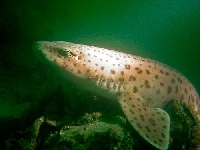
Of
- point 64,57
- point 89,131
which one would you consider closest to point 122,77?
point 64,57

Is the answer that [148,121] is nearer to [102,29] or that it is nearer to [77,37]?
[77,37]

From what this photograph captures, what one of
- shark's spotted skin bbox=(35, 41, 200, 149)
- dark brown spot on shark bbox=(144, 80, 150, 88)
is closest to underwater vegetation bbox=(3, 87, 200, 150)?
shark's spotted skin bbox=(35, 41, 200, 149)

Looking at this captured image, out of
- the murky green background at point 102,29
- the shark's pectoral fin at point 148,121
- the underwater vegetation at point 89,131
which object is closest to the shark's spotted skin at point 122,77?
the shark's pectoral fin at point 148,121

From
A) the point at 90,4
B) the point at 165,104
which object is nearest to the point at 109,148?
the point at 165,104

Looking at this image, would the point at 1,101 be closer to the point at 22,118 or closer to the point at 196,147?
the point at 22,118

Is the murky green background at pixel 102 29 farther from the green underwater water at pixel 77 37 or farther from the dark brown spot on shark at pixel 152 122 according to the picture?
the dark brown spot on shark at pixel 152 122

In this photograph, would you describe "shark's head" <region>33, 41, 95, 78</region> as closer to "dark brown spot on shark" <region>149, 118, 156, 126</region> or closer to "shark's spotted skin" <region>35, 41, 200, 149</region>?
"shark's spotted skin" <region>35, 41, 200, 149</region>
